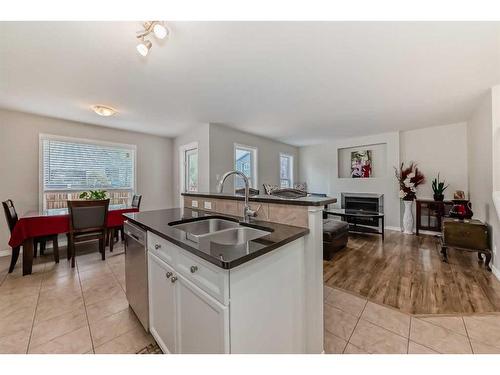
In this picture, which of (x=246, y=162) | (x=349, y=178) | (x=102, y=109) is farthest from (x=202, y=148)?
(x=349, y=178)

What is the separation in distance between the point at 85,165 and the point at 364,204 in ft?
21.2

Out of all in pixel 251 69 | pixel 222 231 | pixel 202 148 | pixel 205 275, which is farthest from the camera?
pixel 202 148

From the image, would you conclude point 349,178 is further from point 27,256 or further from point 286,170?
point 27,256

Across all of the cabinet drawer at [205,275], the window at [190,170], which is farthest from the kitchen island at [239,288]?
the window at [190,170]

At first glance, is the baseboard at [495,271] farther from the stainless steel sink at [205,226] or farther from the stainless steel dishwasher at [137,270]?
the stainless steel dishwasher at [137,270]

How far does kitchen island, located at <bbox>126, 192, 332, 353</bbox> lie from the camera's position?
848 mm

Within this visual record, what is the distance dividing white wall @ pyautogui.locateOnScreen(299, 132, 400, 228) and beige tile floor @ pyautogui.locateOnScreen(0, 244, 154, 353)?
5.48 metres

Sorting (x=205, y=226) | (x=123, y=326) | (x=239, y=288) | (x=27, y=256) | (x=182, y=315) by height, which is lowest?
(x=123, y=326)

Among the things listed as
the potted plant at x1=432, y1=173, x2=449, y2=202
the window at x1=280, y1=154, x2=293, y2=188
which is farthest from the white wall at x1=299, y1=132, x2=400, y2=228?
the potted plant at x1=432, y1=173, x2=449, y2=202

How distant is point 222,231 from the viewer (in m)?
1.42

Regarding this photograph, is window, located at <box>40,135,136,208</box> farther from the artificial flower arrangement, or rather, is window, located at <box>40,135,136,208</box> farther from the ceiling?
the artificial flower arrangement

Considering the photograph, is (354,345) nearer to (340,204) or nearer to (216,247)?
(216,247)

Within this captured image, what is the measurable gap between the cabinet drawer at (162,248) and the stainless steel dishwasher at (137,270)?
10 cm

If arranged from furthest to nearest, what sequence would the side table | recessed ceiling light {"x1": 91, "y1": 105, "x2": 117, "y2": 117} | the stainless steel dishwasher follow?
recessed ceiling light {"x1": 91, "y1": 105, "x2": 117, "y2": 117} → the side table → the stainless steel dishwasher
